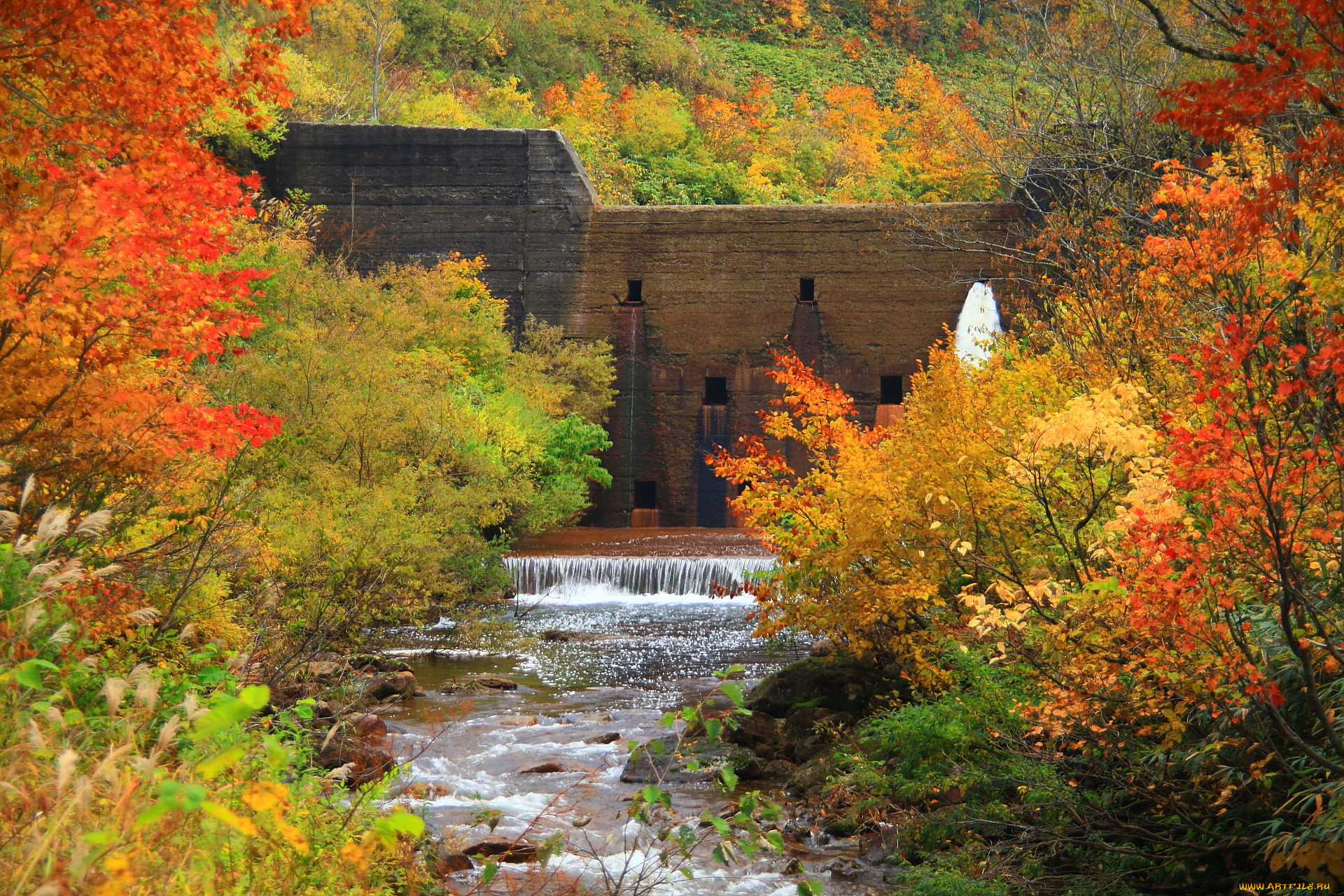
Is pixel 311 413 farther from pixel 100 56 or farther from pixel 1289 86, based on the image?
pixel 1289 86

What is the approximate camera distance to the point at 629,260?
24.7 metres

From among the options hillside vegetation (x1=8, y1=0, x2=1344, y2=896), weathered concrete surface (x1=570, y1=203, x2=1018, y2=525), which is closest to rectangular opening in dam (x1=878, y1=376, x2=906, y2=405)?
weathered concrete surface (x1=570, y1=203, x2=1018, y2=525)

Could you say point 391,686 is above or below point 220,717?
below

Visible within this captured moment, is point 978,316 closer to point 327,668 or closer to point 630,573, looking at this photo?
point 630,573

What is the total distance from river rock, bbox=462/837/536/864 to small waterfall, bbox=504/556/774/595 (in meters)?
11.5

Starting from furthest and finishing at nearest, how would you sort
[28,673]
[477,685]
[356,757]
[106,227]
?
[477,685] → [356,757] → [106,227] → [28,673]

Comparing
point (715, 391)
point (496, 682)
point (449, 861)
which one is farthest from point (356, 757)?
point (715, 391)

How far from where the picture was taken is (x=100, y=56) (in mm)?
5574

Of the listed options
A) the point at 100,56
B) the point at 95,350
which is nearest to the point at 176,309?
the point at 95,350

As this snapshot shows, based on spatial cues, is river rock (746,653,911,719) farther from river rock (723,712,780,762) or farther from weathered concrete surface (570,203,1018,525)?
weathered concrete surface (570,203,1018,525)

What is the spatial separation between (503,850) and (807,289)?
60.9ft

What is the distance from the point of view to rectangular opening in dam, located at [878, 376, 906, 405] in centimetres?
2431

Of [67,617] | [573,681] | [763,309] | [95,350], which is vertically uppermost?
[763,309]

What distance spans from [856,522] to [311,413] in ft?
22.6
